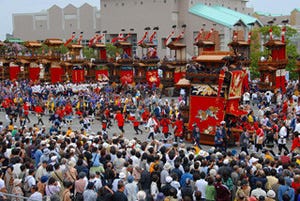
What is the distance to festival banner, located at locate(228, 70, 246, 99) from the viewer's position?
854 inches

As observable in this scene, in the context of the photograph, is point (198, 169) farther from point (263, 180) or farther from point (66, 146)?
point (66, 146)

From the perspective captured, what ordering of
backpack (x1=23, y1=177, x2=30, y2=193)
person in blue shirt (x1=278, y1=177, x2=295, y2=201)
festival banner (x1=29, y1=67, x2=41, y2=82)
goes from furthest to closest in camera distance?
festival banner (x1=29, y1=67, x2=41, y2=82)
backpack (x1=23, y1=177, x2=30, y2=193)
person in blue shirt (x1=278, y1=177, x2=295, y2=201)

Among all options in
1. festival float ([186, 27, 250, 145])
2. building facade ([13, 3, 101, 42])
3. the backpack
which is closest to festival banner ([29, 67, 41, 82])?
building facade ([13, 3, 101, 42])

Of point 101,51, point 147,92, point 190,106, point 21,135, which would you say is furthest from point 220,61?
point 101,51

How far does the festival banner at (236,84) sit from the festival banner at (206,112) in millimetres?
587

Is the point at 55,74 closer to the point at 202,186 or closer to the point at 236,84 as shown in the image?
the point at 236,84

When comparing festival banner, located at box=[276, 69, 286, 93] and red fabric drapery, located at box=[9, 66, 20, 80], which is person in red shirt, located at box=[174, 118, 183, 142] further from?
red fabric drapery, located at box=[9, 66, 20, 80]

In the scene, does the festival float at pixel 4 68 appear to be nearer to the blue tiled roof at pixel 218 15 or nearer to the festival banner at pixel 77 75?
the festival banner at pixel 77 75

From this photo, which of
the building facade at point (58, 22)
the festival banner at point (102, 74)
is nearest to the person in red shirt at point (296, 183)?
the festival banner at point (102, 74)

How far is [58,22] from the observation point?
8081 centimetres

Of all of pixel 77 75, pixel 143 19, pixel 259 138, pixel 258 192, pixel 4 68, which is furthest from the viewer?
pixel 143 19

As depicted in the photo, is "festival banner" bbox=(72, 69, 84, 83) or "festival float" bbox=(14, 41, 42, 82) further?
"festival float" bbox=(14, 41, 42, 82)

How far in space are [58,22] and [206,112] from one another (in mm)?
62687

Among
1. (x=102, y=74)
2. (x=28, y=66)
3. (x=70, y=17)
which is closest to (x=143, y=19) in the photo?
(x=70, y=17)
